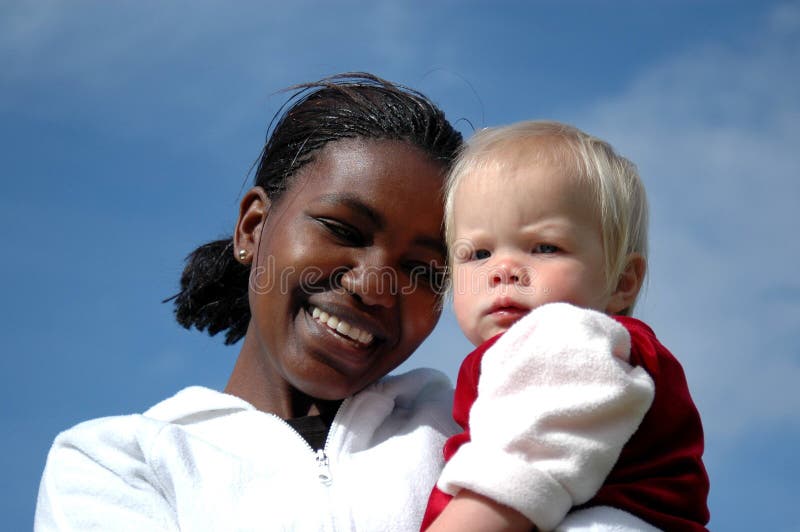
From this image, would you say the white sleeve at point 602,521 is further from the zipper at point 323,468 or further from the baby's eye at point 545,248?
the zipper at point 323,468

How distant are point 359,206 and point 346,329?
1.32 feet

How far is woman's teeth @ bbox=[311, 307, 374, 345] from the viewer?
327cm

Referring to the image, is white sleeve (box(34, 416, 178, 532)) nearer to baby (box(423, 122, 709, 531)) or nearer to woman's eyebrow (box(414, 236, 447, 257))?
baby (box(423, 122, 709, 531))

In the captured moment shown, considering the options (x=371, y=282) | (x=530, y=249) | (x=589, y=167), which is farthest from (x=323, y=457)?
(x=589, y=167)

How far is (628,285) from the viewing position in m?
2.99

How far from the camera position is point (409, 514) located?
2.91m

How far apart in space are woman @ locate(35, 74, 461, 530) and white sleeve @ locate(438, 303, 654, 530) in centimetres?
71

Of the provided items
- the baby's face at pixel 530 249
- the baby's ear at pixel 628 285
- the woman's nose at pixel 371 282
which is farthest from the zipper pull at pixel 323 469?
the baby's ear at pixel 628 285

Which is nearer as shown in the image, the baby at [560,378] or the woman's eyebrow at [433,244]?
the baby at [560,378]

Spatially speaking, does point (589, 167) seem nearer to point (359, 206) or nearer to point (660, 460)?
point (359, 206)

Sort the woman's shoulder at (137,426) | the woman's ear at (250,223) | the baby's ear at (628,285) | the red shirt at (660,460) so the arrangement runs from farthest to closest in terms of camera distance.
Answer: the woman's ear at (250,223), the woman's shoulder at (137,426), the baby's ear at (628,285), the red shirt at (660,460)

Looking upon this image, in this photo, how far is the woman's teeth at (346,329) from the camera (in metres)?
3.27

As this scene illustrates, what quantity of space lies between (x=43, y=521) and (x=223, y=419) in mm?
627

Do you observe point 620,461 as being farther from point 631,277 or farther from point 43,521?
point 43,521
